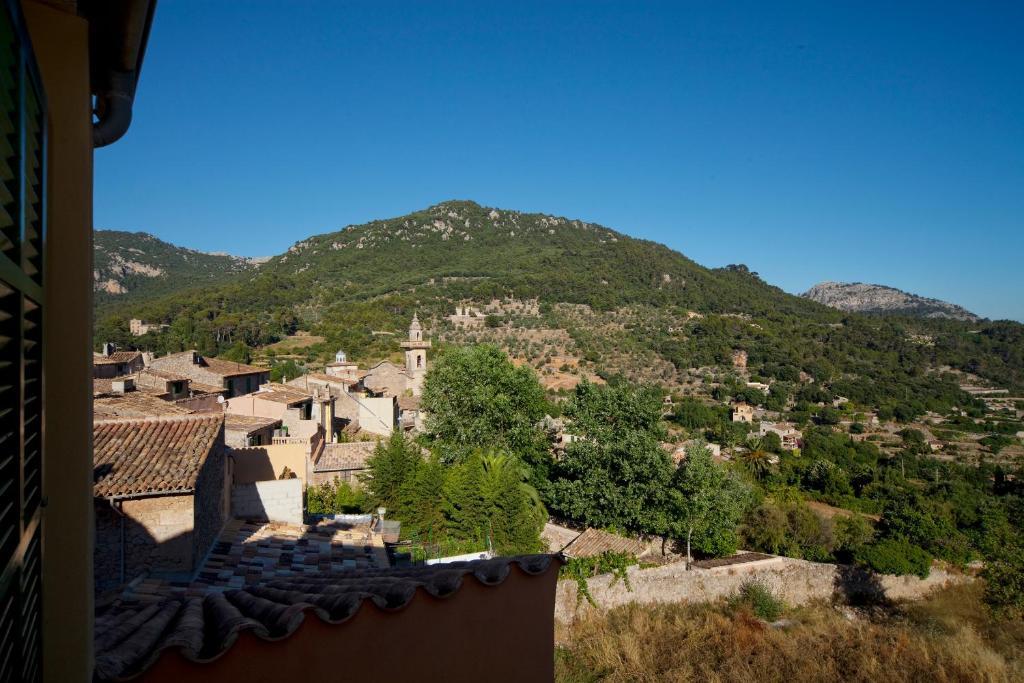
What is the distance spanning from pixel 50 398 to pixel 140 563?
7835 mm

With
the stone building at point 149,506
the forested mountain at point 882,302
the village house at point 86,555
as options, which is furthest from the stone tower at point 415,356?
the forested mountain at point 882,302

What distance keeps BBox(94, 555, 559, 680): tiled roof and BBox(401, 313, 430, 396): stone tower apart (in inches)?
1273

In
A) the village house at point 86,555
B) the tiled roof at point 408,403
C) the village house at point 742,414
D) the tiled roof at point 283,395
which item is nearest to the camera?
the village house at point 86,555

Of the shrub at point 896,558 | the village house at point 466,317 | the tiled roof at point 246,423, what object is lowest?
the shrub at point 896,558

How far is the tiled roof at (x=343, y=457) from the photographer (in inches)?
781

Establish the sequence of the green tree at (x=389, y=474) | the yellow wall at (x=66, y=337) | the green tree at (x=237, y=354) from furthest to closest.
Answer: the green tree at (x=237, y=354) → the green tree at (x=389, y=474) → the yellow wall at (x=66, y=337)

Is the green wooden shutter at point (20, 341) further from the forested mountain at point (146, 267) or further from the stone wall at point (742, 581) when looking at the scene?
the forested mountain at point (146, 267)

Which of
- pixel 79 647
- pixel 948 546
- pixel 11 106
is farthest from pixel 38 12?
pixel 948 546

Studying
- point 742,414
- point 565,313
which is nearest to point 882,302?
point 565,313

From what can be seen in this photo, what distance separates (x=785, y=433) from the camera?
4362 cm

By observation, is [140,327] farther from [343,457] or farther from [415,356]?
[343,457]

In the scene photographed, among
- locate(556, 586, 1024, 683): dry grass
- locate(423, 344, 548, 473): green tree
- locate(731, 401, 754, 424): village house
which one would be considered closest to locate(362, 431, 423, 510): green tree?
locate(423, 344, 548, 473): green tree

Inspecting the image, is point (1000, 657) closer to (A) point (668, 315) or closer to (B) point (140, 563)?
(B) point (140, 563)

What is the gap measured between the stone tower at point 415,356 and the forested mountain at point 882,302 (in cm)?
10654
